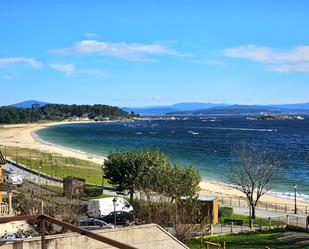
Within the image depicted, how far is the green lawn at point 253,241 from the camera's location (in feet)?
84.2

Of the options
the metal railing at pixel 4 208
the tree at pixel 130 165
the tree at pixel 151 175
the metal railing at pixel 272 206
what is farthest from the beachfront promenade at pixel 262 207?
the metal railing at pixel 4 208

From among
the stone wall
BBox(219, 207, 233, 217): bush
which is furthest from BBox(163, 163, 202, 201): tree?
the stone wall

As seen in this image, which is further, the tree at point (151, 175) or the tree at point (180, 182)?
the tree at point (151, 175)

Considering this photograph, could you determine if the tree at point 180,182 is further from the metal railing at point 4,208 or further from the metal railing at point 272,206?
the metal railing at point 272,206

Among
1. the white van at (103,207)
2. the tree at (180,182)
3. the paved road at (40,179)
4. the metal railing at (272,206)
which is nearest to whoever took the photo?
the tree at (180,182)

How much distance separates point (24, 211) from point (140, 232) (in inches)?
558

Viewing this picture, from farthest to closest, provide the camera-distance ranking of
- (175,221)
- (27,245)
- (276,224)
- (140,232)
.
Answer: (276,224) → (175,221) → (140,232) → (27,245)

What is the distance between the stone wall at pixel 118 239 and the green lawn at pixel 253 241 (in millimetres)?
9851

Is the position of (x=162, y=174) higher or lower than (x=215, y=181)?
higher

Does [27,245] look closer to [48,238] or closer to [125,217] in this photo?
[48,238]

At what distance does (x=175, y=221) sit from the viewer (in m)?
24.2

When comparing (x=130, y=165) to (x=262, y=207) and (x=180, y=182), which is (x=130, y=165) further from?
(x=262, y=207)

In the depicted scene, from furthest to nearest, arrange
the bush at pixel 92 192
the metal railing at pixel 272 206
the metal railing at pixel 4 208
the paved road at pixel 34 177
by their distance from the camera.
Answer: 1. the paved road at pixel 34 177
2. the metal railing at pixel 272 206
3. the bush at pixel 92 192
4. the metal railing at pixel 4 208

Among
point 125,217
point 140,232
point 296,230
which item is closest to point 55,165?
point 125,217
